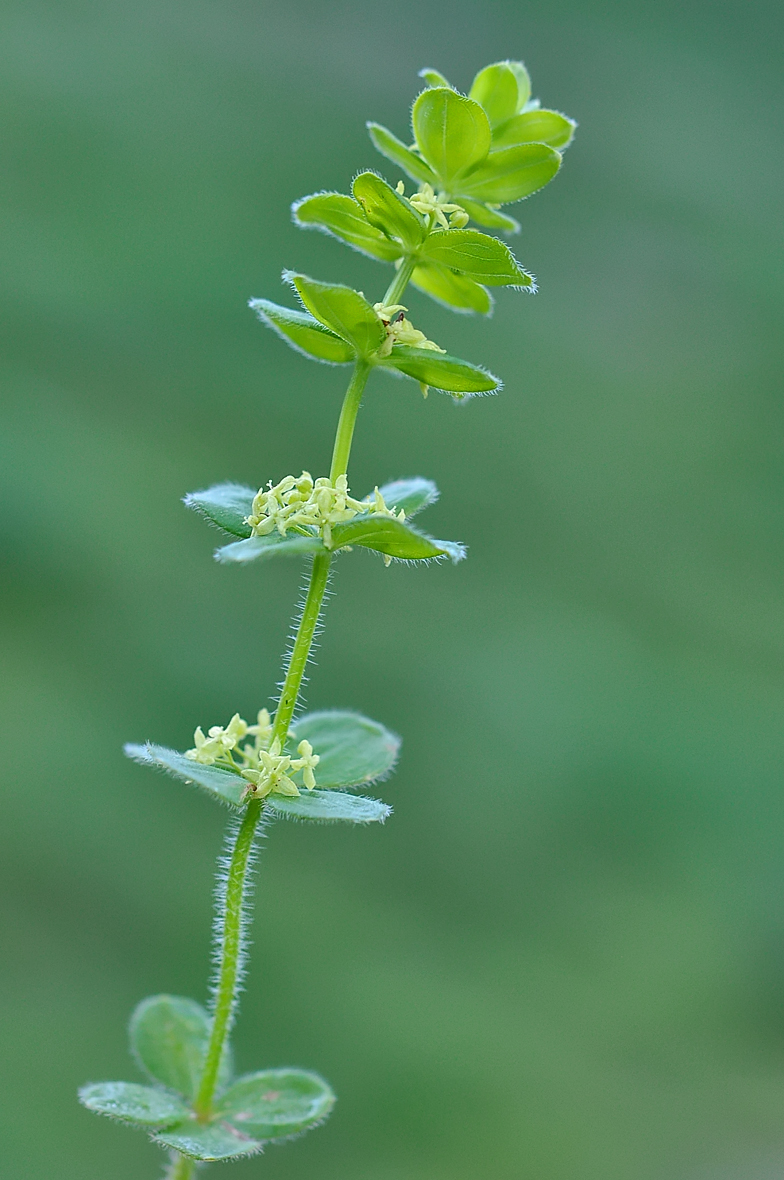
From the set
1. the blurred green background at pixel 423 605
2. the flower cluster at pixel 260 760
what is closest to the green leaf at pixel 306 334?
the flower cluster at pixel 260 760

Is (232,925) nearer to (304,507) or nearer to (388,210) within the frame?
(304,507)

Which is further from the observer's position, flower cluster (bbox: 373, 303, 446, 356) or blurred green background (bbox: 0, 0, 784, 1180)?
blurred green background (bbox: 0, 0, 784, 1180)

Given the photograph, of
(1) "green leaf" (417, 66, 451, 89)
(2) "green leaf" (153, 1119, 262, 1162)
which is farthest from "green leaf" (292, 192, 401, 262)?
(2) "green leaf" (153, 1119, 262, 1162)

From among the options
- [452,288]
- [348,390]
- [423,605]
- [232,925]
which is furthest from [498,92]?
[423,605]

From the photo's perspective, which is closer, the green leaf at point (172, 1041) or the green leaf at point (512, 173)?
the green leaf at point (512, 173)

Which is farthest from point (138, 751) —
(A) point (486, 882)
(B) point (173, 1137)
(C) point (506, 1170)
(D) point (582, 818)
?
(D) point (582, 818)

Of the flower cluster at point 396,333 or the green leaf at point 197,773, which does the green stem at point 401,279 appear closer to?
the flower cluster at point 396,333

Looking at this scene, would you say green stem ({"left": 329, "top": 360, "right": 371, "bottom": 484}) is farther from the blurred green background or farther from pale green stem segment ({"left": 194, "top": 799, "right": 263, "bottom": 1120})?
the blurred green background

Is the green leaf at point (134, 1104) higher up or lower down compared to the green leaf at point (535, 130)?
lower down

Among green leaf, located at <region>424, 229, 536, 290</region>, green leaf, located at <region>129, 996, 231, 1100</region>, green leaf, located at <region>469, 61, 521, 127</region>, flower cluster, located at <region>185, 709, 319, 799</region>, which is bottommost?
green leaf, located at <region>129, 996, 231, 1100</region>
